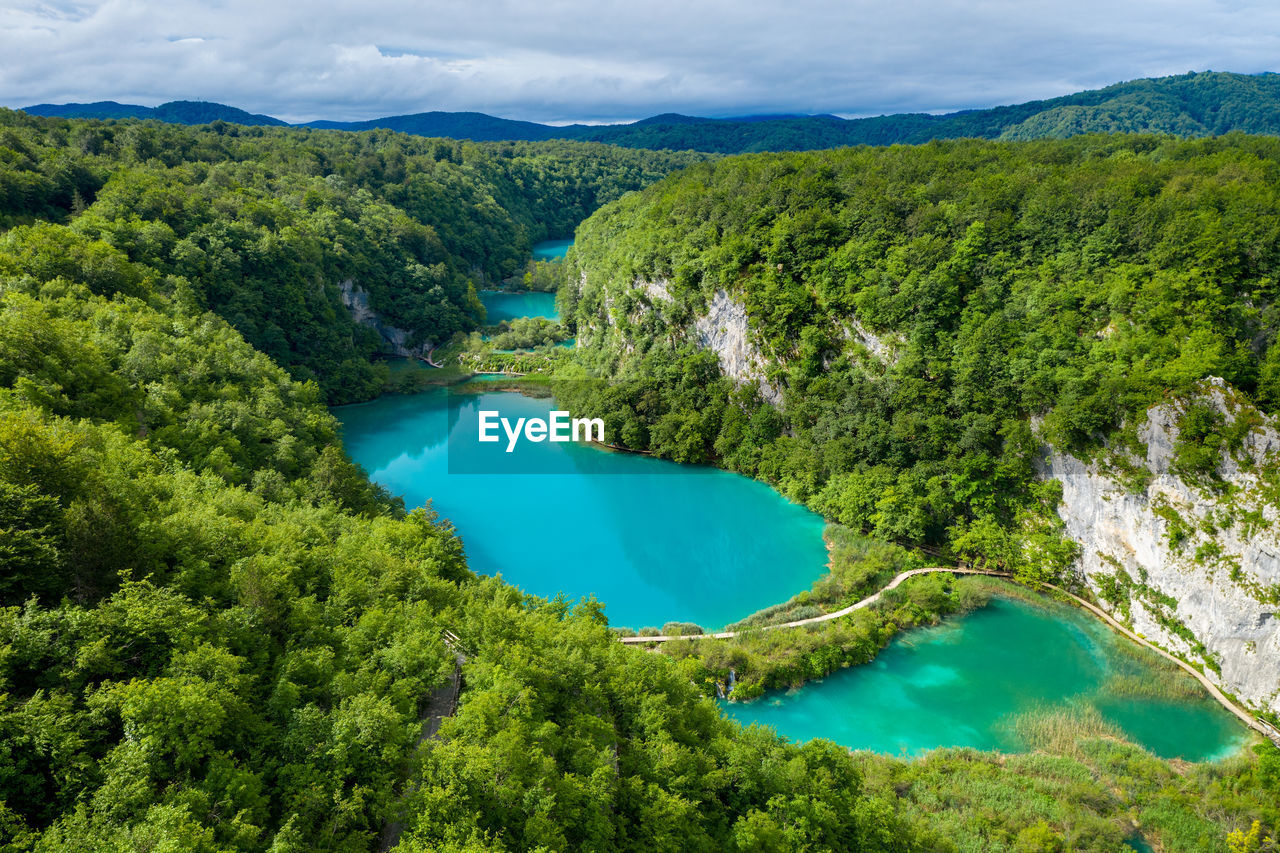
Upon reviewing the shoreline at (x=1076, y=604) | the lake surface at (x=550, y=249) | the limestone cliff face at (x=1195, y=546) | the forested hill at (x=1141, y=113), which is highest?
the forested hill at (x=1141, y=113)

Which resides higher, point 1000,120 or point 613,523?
point 1000,120

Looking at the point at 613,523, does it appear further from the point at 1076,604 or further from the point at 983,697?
the point at 1076,604

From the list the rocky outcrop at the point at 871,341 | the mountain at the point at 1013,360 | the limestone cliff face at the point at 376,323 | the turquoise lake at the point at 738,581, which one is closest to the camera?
the turquoise lake at the point at 738,581

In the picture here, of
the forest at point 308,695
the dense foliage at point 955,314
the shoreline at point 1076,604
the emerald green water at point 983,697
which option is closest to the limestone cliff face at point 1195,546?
the shoreline at point 1076,604

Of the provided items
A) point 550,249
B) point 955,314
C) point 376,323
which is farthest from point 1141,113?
point 376,323

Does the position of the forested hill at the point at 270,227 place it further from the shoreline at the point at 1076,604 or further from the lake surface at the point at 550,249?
the shoreline at the point at 1076,604

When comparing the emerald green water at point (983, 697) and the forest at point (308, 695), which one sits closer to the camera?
the forest at point (308, 695)

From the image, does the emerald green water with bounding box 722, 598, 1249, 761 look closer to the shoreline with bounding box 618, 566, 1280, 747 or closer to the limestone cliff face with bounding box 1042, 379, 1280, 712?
the shoreline with bounding box 618, 566, 1280, 747

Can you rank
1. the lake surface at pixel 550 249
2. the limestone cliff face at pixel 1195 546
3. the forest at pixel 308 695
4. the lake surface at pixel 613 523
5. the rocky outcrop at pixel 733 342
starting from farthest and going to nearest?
the lake surface at pixel 550 249, the rocky outcrop at pixel 733 342, the lake surface at pixel 613 523, the limestone cliff face at pixel 1195 546, the forest at pixel 308 695
